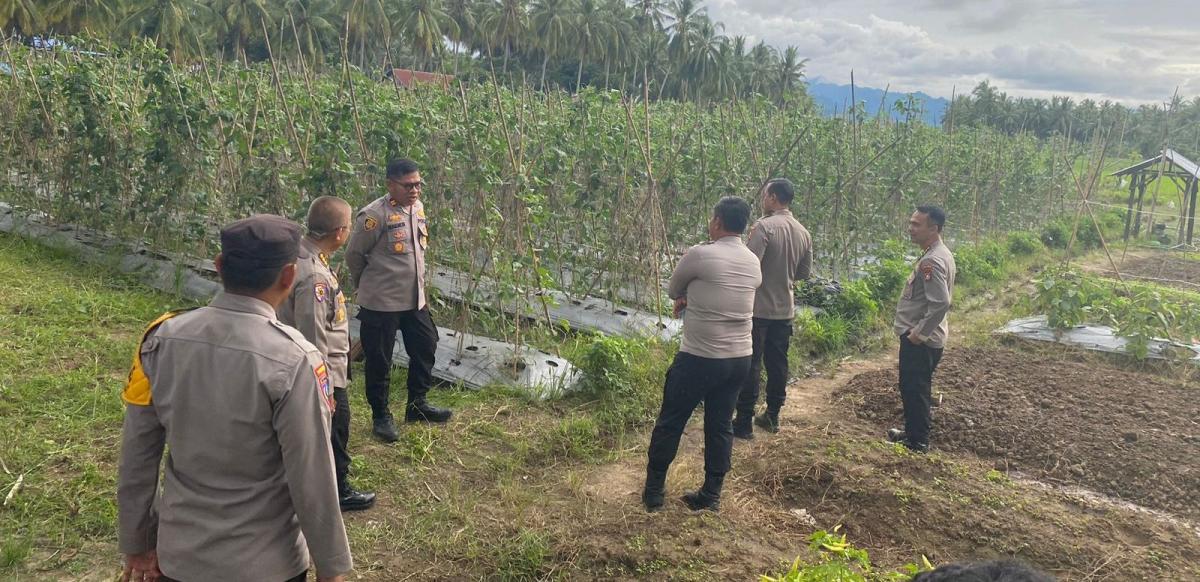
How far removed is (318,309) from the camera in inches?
119

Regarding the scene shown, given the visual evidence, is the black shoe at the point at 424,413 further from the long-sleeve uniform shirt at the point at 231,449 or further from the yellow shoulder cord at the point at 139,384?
the yellow shoulder cord at the point at 139,384

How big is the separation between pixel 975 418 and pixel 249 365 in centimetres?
507

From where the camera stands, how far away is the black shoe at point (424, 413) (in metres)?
4.61

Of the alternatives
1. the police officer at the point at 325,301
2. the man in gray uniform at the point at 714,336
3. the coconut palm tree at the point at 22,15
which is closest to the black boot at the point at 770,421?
the man in gray uniform at the point at 714,336

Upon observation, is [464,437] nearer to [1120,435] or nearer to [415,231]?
[415,231]

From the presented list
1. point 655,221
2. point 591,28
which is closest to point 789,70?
point 591,28

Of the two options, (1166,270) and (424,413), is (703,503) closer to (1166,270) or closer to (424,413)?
(424,413)

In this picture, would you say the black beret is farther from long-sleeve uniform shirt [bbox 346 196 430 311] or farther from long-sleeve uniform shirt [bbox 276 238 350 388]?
long-sleeve uniform shirt [bbox 346 196 430 311]

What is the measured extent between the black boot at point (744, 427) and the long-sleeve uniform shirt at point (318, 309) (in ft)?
8.75

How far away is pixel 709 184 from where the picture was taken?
26.8 feet

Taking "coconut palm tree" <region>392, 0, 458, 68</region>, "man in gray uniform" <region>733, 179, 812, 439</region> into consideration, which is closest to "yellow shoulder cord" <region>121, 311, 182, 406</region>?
"man in gray uniform" <region>733, 179, 812, 439</region>

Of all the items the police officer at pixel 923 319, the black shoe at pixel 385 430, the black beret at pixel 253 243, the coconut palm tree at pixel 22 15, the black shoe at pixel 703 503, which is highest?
the coconut palm tree at pixel 22 15

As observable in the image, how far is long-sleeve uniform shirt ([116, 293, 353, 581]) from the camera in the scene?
1735 mm

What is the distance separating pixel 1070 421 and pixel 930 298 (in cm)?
189
